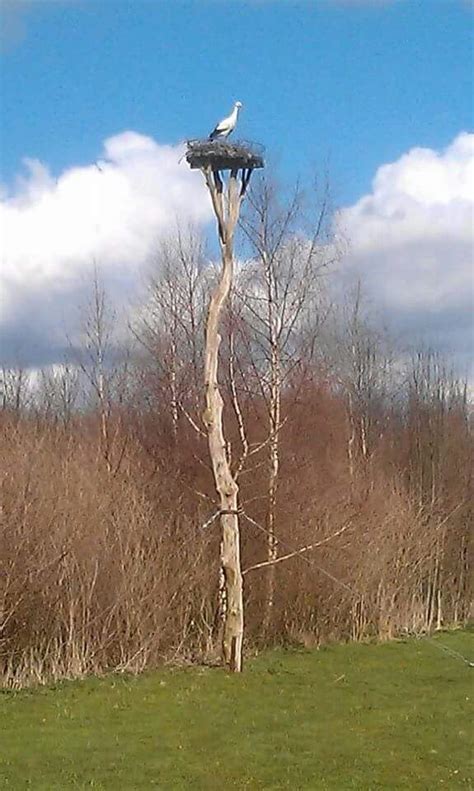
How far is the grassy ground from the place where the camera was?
7160 millimetres

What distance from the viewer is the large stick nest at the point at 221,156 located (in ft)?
39.0

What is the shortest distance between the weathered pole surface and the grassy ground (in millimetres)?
488

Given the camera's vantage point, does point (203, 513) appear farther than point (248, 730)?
Yes

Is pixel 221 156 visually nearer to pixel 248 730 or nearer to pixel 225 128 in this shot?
pixel 225 128

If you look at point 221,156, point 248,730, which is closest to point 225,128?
point 221,156

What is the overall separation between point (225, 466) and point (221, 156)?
141 inches

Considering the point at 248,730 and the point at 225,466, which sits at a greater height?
the point at 225,466

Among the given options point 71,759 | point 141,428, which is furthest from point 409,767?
point 141,428

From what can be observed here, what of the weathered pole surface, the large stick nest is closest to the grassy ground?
the weathered pole surface

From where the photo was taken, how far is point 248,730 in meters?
8.84

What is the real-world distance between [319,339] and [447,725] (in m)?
9.90

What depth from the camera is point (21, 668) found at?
37.3 ft

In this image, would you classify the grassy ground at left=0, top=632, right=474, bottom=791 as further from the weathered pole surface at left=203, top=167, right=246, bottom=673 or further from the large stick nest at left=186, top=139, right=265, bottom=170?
the large stick nest at left=186, top=139, right=265, bottom=170

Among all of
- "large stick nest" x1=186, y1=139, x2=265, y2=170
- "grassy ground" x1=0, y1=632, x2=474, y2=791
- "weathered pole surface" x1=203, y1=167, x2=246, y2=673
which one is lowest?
"grassy ground" x1=0, y1=632, x2=474, y2=791
